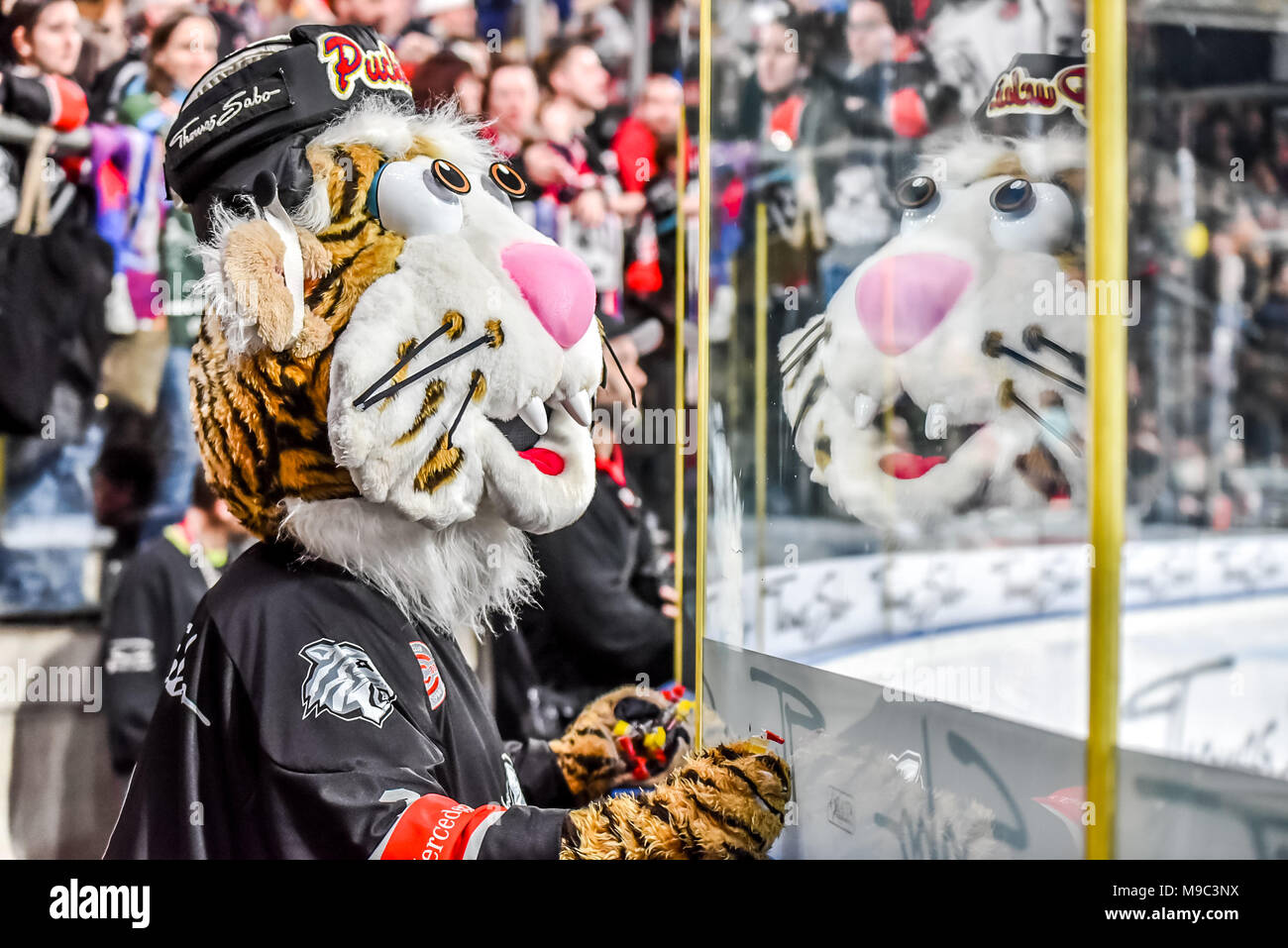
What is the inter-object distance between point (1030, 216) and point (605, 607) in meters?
0.96

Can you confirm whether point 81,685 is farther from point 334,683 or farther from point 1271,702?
point 1271,702

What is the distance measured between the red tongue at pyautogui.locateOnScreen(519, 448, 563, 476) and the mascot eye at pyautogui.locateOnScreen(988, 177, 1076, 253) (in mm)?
472

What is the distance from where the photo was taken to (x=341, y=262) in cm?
103

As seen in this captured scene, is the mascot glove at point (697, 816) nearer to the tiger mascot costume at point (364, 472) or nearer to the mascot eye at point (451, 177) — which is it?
the tiger mascot costume at point (364, 472)

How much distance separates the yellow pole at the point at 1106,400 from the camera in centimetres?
79

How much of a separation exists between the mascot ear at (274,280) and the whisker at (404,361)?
71 mm

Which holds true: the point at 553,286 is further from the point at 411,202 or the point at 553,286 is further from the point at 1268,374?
the point at 1268,374

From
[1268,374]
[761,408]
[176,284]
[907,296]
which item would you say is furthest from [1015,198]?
[176,284]

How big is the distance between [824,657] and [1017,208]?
471 mm

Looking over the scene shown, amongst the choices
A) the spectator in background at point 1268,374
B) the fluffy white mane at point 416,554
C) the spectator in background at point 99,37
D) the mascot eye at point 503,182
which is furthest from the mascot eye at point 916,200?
→ the spectator in background at point 99,37

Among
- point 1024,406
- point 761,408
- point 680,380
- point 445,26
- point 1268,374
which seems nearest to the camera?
point 1268,374

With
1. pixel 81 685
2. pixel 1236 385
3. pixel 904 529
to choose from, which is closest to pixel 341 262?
pixel 904 529

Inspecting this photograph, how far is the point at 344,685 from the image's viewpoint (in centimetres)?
96
